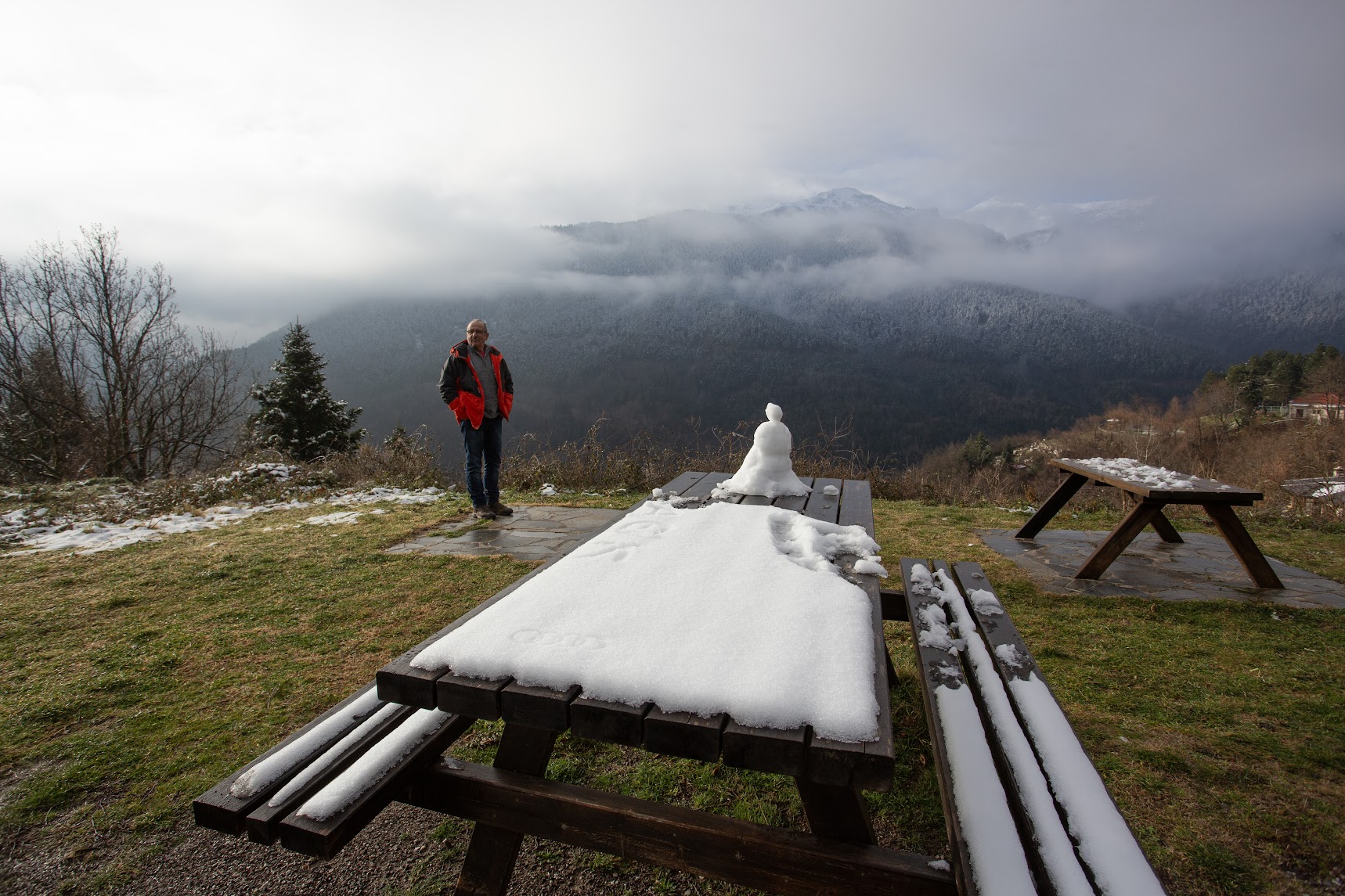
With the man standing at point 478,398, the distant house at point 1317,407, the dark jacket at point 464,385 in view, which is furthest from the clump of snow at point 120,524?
the distant house at point 1317,407

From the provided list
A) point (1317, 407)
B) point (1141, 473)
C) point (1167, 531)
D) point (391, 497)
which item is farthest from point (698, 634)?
point (1317, 407)

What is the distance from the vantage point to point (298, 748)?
1.41m

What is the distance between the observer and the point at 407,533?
5.34 meters

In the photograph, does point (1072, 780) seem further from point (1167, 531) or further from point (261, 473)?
point (261, 473)

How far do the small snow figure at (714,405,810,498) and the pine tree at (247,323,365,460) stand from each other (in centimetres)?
1664

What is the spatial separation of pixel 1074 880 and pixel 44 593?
5755mm

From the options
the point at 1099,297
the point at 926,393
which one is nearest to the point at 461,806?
the point at 926,393

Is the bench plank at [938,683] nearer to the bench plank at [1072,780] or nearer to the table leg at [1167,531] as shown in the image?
the bench plank at [1072,780]

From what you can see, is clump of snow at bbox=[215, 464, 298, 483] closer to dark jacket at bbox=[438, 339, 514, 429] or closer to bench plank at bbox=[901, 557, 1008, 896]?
dark jacket at bbox=[438, 339, 514, 429]

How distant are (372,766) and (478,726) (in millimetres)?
1171

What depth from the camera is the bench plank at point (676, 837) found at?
1.21 m

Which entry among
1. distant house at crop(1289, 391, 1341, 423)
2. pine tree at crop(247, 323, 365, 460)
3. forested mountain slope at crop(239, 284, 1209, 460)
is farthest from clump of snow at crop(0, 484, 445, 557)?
forested mountain slope at crop(239, 284, 1209, 460)

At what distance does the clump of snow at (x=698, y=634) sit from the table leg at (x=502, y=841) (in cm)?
27

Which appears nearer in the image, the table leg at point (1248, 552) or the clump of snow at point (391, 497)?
the table leg at point (1248, 552)
